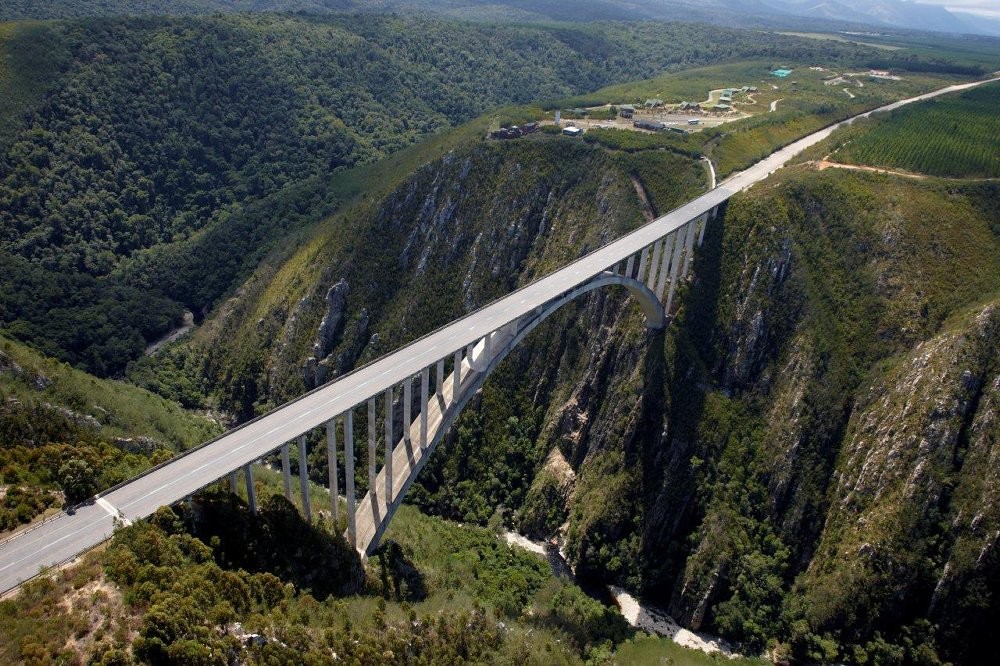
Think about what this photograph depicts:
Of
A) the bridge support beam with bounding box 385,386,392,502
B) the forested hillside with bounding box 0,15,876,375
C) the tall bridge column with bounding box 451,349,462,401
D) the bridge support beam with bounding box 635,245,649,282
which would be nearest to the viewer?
the bridge support beam with bounding box 385,386,392,502

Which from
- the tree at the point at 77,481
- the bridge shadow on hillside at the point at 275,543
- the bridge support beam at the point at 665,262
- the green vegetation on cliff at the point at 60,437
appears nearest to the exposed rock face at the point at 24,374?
the green vegetation on cliff at the point at 60,437

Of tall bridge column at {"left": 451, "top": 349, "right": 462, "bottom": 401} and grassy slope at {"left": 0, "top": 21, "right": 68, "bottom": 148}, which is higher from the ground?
grassy slope at {"left": 0, "top": 21, "right": 68, "bottom": 148}

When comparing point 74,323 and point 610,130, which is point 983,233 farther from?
point 74,323

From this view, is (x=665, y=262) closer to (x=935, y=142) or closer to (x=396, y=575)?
(x=396, y=575)

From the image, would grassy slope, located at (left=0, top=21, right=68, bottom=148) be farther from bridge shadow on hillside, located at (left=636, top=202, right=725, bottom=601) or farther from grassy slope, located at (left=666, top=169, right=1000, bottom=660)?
grassy slope, located at (left=666, top=169, right=1000, bottom=660)

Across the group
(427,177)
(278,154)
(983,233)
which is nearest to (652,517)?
(983,233)

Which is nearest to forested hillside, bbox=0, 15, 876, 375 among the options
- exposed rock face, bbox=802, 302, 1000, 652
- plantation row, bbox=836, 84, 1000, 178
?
plantation row, bbox=836, 84, 1000, 178
